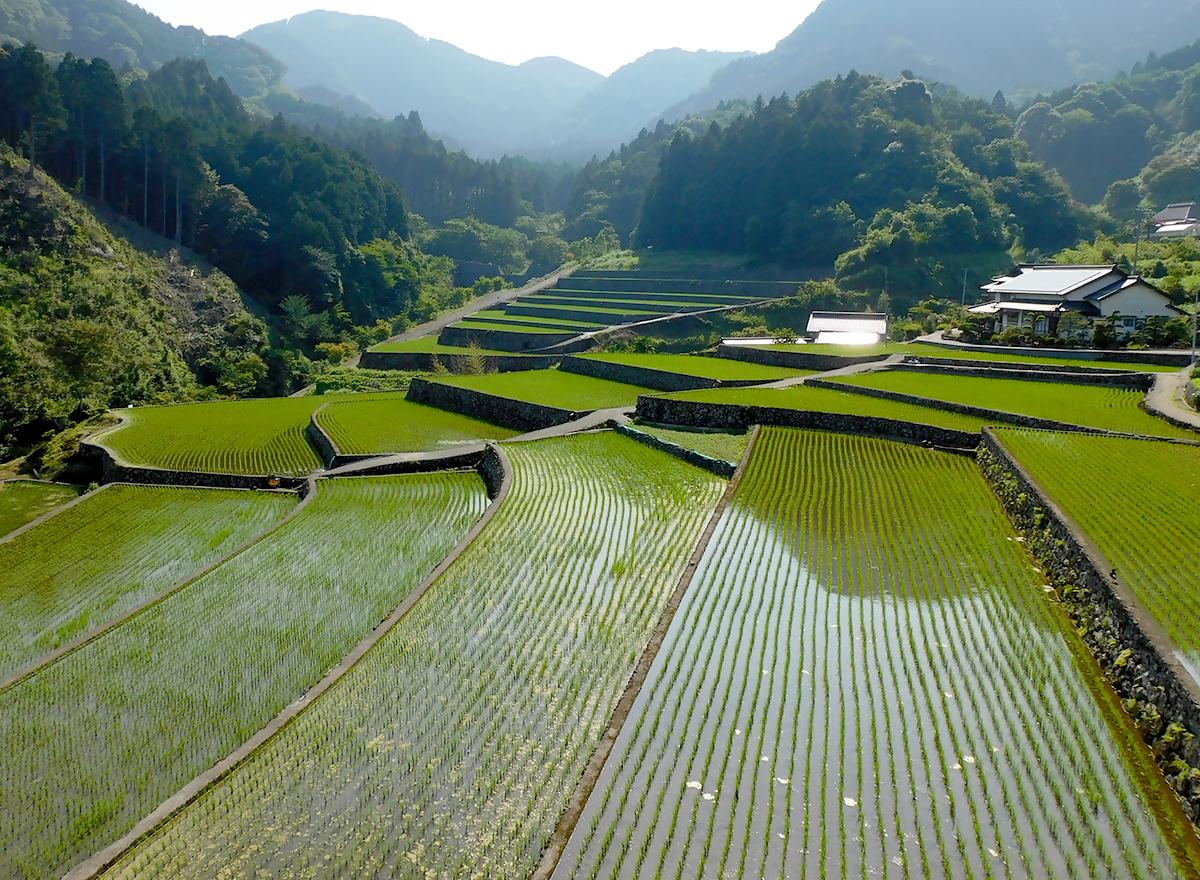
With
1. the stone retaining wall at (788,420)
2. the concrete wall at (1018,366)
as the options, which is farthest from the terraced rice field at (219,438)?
the concrete wall at (1018,366)

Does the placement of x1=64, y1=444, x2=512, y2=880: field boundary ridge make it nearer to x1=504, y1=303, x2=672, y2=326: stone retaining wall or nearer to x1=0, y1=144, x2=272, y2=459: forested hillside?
x1=0, y1=144, x2=272, y2=459: forested hillside

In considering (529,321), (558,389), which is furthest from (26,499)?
(529,321)

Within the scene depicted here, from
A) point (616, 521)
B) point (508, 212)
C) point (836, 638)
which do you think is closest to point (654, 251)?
point (508, 212)

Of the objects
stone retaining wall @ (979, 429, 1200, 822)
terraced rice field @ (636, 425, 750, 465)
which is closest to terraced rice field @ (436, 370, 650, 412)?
terraced rice field @ (636, 425, 750, 465)

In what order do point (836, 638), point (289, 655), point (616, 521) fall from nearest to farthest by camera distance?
point (836, 638) < point (289, 655) < point (616, 521)

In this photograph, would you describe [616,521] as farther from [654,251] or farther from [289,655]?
[654,251]

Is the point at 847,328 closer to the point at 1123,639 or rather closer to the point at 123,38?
the point at 1123,639
